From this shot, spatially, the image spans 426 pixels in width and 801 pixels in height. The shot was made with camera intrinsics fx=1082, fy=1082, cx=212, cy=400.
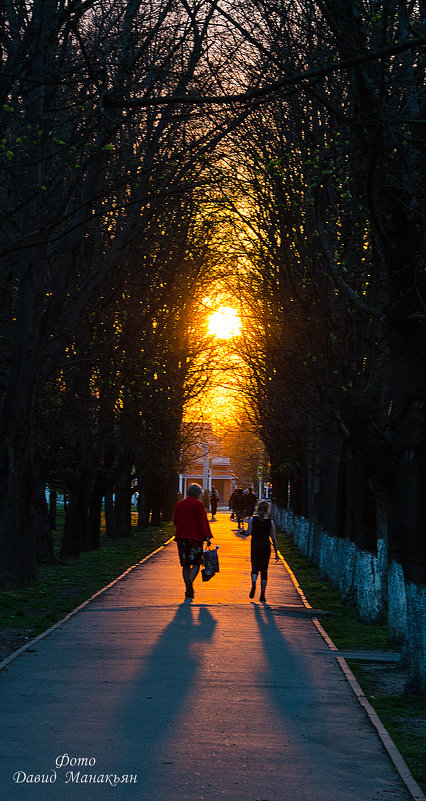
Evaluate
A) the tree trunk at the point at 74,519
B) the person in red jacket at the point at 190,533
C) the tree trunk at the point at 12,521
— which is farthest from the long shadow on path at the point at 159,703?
the tree trunk at the point at 74,519

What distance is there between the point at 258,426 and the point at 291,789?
48.8 m

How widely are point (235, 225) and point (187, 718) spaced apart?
17.8 m

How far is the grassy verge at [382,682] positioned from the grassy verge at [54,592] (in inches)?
161

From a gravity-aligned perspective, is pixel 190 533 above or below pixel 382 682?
above

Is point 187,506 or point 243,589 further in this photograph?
point 243,589

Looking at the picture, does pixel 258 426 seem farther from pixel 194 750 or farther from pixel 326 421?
pixel 194 750

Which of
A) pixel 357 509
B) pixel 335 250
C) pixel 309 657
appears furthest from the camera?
pixel 335 250

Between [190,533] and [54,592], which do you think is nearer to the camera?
[190,533]

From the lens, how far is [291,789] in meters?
6.30

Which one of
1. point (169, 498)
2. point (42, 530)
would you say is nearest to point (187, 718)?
point (42, 530)

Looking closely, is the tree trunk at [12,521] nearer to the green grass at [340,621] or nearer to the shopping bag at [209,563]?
the shopping bag at [209,563]

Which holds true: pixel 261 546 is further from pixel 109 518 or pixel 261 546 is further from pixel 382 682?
pixel 109 518

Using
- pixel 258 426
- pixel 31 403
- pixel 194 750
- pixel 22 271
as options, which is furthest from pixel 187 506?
pixel 258 426

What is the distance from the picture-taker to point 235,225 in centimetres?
2483
